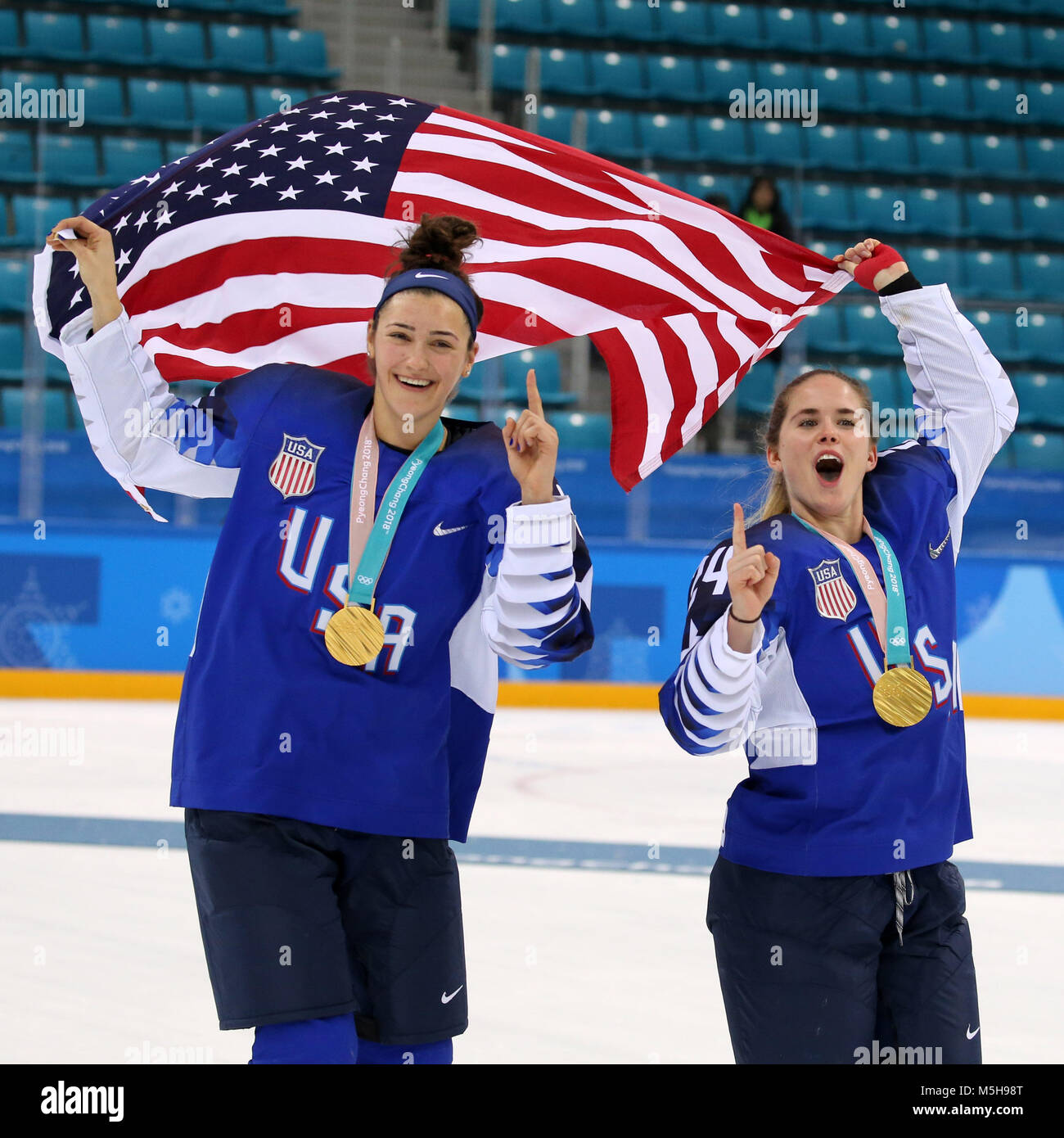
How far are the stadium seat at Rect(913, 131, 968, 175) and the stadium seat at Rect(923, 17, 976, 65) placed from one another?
140 centimetres

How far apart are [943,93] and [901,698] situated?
1409 centimetres

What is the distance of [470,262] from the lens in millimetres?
3400

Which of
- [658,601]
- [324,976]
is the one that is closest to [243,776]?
[324,976]

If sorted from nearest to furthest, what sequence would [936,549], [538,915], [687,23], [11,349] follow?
[936,549] < [538,915] < [11,349] < [687,23]

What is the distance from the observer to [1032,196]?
→ 1409 centimetres

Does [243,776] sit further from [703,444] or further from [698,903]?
[703,444]

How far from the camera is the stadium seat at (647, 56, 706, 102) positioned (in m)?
14.5

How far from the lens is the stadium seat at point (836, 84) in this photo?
48.1 feet

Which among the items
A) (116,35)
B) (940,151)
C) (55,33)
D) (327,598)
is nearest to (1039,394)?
(940,151)

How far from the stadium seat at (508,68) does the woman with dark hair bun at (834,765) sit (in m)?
11.8

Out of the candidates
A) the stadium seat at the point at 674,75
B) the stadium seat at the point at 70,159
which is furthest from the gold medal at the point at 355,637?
the stadium seat at the point at 674,75

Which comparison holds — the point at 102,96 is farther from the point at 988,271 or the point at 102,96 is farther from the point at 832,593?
the point at 832,593
